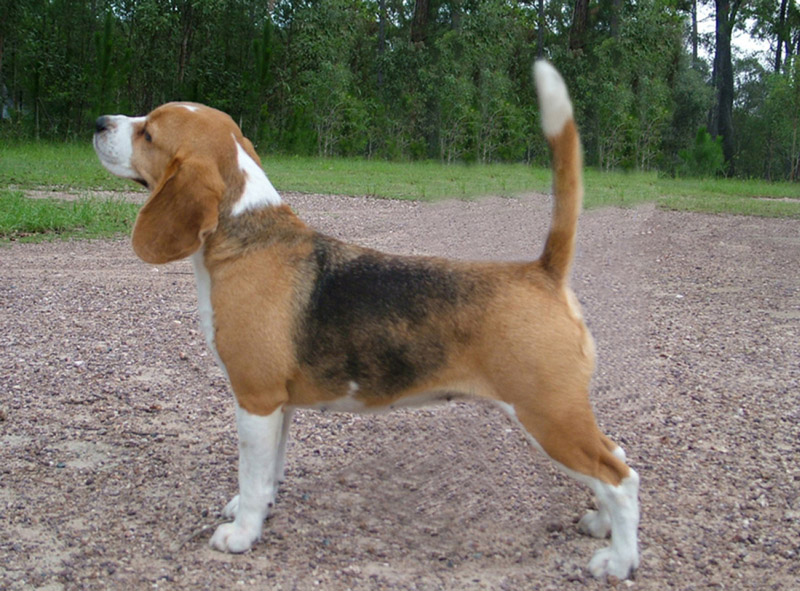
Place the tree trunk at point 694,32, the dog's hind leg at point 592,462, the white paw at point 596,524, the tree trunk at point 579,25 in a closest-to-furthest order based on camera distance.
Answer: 1. the dog's hind leg at point 592,462
2. the white paw at point 596,524
3. the tree trunk at point 579,25
4. the tree trunk at point 694,32

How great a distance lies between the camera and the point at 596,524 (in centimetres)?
375

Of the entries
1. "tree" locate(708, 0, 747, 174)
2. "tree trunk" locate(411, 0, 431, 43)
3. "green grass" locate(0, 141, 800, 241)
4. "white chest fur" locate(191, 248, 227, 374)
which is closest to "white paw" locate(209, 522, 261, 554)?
"white chest fur" locate(191, 248, 227, 374)

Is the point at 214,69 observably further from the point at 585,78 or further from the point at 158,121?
the point at 158,121

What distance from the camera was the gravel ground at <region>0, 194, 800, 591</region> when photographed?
11.4 ft

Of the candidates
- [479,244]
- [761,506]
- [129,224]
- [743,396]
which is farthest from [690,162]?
[761,506]

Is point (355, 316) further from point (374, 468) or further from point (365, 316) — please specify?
point (374, 468)

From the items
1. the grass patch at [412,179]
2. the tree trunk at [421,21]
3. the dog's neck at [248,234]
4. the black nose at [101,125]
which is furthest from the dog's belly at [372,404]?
the tree trunk at [421,21]

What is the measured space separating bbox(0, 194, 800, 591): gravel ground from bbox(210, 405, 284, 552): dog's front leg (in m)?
0.08

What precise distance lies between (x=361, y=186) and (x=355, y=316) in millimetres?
13999

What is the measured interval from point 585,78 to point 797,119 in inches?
681

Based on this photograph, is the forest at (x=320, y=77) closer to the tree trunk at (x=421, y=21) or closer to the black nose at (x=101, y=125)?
the tree trunk at (x=421, y=21)

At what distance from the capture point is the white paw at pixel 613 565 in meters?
3.40

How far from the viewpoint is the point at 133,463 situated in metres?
4.41

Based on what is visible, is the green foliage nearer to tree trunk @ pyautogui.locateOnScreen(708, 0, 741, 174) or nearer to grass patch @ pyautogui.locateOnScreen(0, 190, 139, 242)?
tree trunk @ pyautogui.locateOnScreen(708, 0, 741, 174)
